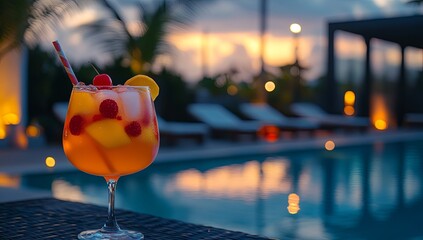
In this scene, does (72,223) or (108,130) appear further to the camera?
(72,223)

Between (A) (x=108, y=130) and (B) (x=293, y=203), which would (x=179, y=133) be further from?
(A) (x=108, y=130)

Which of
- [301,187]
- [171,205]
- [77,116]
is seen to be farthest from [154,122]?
[301,187]

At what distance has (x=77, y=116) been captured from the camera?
2.95 m

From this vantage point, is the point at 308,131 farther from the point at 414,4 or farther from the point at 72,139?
the point at 72,139

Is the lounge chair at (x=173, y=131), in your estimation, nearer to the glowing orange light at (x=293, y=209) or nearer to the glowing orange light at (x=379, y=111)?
the glowing orange light at (x=293, y=209)

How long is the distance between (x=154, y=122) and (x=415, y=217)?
12.0ft

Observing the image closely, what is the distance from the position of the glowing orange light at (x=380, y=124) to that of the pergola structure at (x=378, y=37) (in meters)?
0.39

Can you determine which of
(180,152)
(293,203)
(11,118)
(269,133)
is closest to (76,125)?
(293,203)

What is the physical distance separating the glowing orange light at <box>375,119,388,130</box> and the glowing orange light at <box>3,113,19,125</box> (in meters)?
12.0

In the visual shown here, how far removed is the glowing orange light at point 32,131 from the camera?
1192 centimetres

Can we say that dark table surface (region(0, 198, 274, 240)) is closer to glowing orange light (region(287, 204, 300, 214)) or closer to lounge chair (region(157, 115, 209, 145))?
glowing orange light (region(287, 204, 300, 214))

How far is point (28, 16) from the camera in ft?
25.5

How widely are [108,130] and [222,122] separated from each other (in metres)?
11.7

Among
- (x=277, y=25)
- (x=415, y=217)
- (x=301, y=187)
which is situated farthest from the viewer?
(x=277, y=25)
